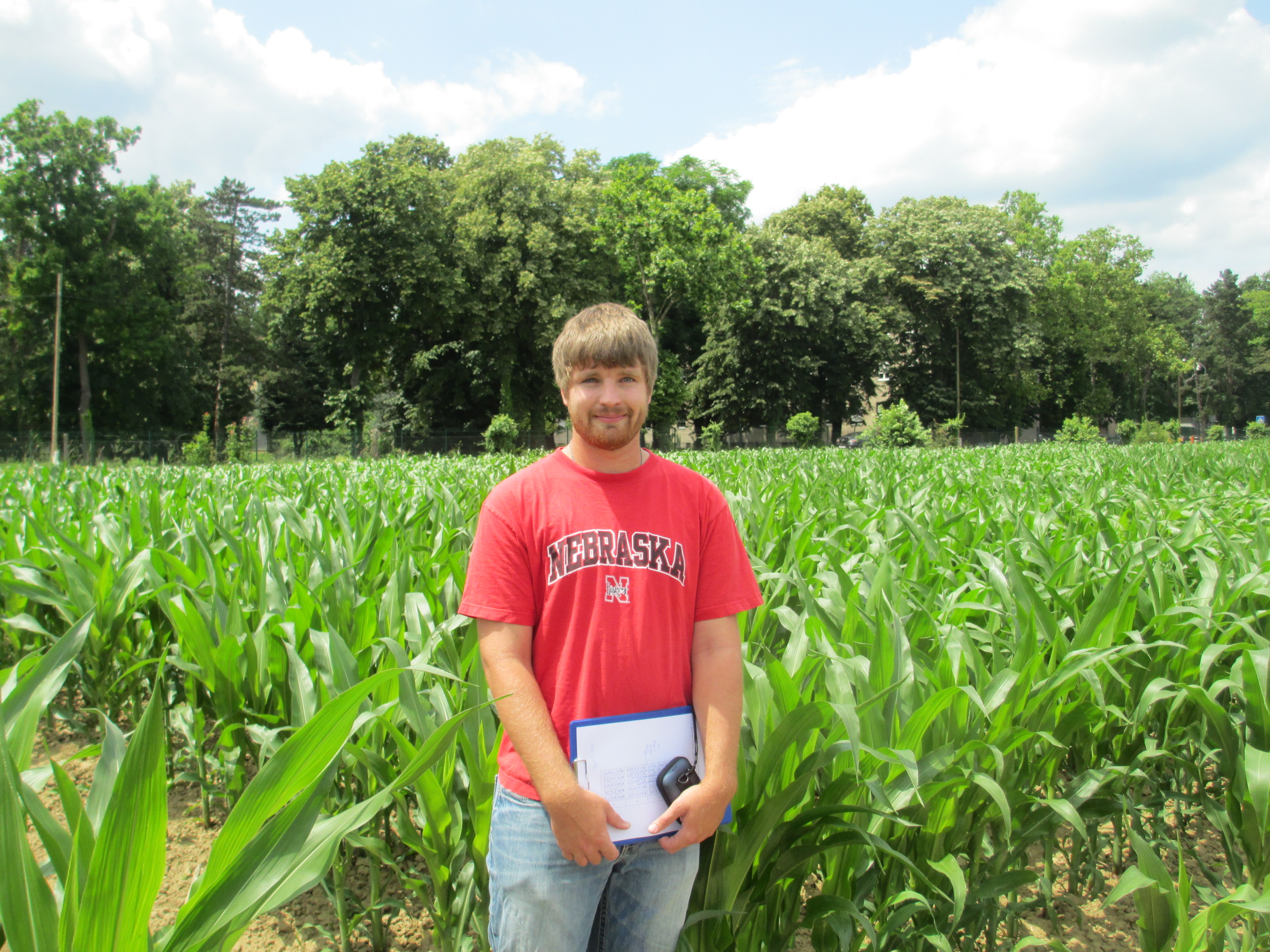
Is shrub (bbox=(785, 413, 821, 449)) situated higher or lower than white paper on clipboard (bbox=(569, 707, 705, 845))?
higher

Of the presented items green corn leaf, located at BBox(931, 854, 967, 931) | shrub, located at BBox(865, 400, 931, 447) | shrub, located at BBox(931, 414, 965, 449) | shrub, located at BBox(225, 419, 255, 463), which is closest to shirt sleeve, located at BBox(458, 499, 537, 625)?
green corn leaf, located at BBox(931, 854, 967, 931)

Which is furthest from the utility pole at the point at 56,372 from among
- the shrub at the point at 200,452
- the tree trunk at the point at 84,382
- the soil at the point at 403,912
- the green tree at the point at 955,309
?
the green tree at the point at 955,309

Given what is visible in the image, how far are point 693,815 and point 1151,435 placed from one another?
3996 cm

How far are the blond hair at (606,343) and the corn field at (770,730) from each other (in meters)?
0.65

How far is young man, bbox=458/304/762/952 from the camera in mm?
1376

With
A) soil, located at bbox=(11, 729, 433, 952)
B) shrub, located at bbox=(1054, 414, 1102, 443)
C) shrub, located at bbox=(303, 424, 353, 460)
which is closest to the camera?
soil, located at bbox=(11, 729, 433, 952)

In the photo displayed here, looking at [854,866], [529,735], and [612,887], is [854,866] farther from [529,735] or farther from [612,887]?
[529,735]

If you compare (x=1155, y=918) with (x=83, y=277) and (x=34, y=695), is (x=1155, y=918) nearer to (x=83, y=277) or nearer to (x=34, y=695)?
(x=34, y=695)

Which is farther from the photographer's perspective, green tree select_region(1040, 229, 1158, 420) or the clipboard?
green tree select_region(1040, 229, 1158, 420)

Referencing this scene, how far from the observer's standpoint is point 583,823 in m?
1.29

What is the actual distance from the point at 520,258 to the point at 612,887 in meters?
32.4

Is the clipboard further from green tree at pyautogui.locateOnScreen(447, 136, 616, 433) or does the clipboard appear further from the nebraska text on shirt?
green tree at pyautogui.locateOnScreen(447, 136, 616, 433)


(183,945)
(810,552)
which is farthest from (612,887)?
(810,552)

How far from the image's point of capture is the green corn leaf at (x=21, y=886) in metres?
0.93
